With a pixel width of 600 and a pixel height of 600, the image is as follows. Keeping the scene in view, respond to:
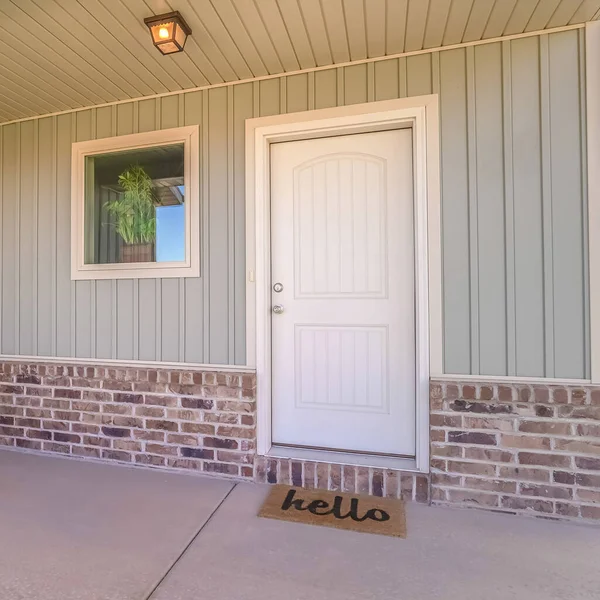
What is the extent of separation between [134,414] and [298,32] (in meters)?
2.43

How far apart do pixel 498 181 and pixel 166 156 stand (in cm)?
202

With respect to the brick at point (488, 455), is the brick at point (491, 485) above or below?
below

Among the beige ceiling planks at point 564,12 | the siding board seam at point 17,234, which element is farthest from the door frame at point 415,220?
the siding board seam at point 17,234

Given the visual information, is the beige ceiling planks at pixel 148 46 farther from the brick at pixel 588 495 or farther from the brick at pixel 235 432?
the brick at pixel 588 495

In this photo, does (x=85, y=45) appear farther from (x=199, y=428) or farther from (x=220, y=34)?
(x=199, y=428)

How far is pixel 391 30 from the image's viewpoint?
1.81m

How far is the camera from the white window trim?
7.49 feet

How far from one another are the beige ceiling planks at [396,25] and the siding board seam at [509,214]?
54cm

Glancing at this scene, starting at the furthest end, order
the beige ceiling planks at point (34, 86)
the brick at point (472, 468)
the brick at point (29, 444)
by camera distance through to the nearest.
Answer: the brick at point (29, 444) < the beige ceiling planks at point (34, 86) < the brick at point (472, 468)

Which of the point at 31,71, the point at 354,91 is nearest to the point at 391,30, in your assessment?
the point at 354,91

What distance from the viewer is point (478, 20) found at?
5.75 ft

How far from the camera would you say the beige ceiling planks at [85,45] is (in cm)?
168

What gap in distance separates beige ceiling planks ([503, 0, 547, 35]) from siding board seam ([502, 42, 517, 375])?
0.21ft

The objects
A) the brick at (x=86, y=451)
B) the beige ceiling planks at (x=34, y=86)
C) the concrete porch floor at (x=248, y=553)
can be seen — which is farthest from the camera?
the brick at (x=86, y=451)
